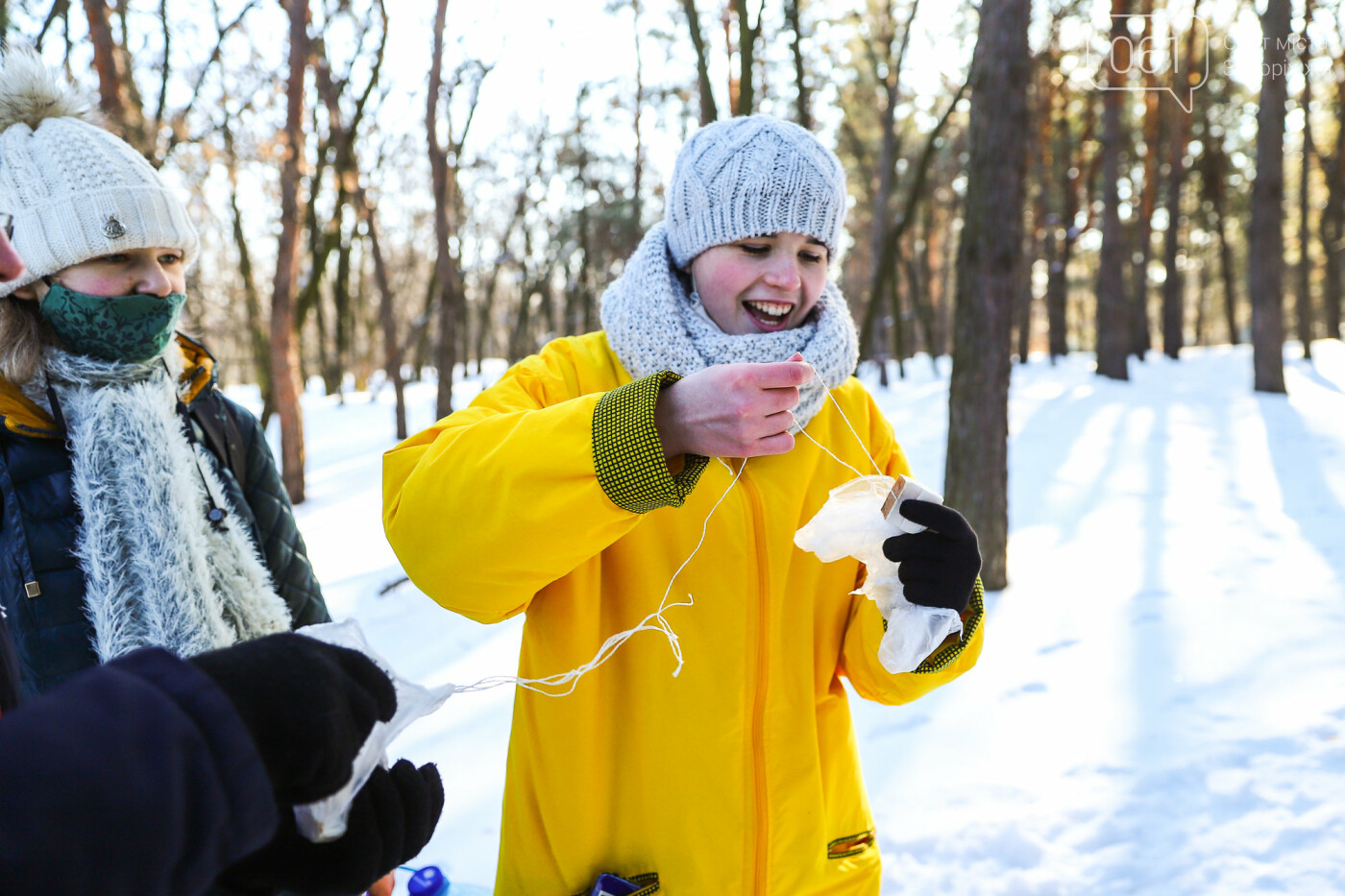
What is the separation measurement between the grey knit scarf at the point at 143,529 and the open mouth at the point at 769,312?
139 centimetres

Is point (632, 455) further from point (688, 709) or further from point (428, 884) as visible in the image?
point (428, 884)

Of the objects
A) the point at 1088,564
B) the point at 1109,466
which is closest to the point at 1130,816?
the point at 1088,564

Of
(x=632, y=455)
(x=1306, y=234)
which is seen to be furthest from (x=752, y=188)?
(x=1306, y=234)

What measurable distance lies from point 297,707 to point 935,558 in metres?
1.02

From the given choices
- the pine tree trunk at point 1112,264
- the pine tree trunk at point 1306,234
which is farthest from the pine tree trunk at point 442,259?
the pine tree trunk at point 1306,234

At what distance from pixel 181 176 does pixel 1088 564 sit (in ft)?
41.1

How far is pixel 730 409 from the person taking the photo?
1140 mm

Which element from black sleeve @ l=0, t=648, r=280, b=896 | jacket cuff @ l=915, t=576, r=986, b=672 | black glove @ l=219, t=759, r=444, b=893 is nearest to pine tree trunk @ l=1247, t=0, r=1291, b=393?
jacket cuff @ l=915, t=576, r=986, b=672

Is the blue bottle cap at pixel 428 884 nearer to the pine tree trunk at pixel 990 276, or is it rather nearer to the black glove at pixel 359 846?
the black glove at pixel 359 846

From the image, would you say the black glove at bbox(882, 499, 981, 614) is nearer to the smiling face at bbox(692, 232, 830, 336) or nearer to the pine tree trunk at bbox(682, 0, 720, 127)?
the smiling face at bbox(692, 232, 830, 336)

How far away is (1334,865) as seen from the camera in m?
2.58

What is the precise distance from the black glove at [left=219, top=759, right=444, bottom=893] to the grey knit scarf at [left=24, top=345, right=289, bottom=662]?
1.06 m

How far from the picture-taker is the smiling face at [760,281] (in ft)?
5.29

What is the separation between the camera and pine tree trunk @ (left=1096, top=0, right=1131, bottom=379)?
13.4 meters
